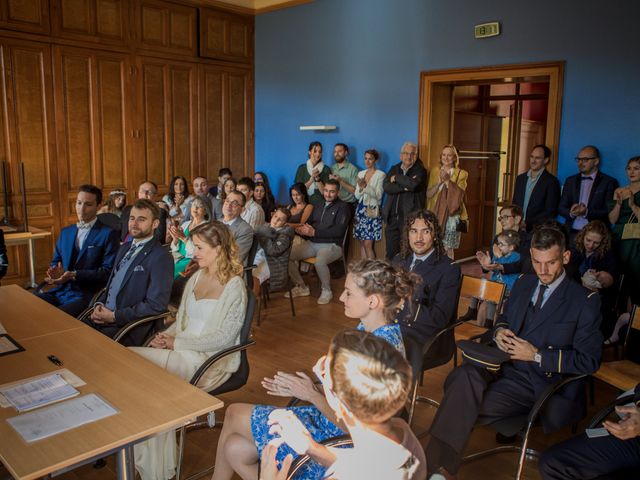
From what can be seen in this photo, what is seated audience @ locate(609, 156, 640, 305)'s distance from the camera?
15.7 feet

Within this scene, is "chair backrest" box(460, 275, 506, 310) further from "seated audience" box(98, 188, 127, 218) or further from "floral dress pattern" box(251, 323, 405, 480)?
"seated audience" box(98, 188, 127, 218)

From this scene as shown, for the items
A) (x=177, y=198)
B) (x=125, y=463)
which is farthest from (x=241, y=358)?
(x=177, y=198)

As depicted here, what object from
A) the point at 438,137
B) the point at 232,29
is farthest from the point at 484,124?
the point at 232,29

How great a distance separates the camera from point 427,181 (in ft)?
22.5

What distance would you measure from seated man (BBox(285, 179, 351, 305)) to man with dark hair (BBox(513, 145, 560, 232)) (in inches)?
74.4

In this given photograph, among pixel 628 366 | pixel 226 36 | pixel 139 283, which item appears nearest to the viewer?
pixel 628 366

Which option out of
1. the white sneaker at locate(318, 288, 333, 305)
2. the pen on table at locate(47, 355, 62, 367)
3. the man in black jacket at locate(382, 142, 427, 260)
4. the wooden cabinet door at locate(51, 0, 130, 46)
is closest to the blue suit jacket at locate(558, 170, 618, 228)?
the man in black jacket at locate(382, 142, 427, 260)

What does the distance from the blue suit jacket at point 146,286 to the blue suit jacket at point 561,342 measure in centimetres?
194

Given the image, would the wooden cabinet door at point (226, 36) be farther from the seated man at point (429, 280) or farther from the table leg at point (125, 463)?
the table leg at point (125, 463)

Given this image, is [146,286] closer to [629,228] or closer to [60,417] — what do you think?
[60,417]

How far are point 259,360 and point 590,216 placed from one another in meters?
3.39

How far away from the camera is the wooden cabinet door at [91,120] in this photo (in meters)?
6.96

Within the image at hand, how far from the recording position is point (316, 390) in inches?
87.0

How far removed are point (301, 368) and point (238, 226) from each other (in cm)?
142
